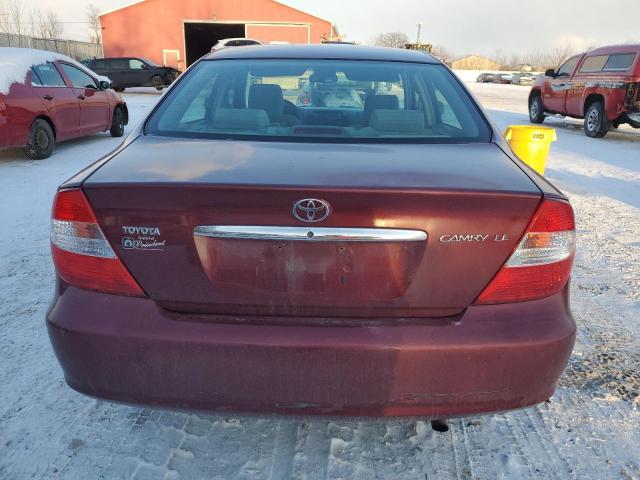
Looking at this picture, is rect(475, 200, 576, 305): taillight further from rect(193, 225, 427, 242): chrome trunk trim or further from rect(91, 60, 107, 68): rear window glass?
rect(91, 60, 107, 68): rear window glass

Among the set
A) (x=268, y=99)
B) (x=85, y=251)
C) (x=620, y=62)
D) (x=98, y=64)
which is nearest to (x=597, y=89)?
(x=620, y=62)

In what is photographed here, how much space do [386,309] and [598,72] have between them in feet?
39.9

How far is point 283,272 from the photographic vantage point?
5.11 feet

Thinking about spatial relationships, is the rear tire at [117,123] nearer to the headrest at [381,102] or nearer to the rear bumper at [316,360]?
the headrest at [381,102]

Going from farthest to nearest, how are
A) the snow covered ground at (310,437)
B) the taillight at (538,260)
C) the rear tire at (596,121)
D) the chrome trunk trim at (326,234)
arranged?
1. the rear tire at (596,121)
2. the snow covered ground at (310,437)
3. the taillight at (538,260)
4. the chrome trunk trim at (326,234)

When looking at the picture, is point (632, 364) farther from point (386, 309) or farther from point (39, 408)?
point (39, 408)

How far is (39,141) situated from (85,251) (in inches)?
271

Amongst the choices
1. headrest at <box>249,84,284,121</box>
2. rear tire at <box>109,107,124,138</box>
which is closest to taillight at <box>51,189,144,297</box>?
headrest at <box>249,84,284,121</box>

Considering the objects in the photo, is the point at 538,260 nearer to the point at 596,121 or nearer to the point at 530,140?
the point at 530,140

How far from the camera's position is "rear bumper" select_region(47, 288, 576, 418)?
1573 mm

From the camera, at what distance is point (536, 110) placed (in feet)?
46.6

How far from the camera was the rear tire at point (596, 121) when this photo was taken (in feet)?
36.3

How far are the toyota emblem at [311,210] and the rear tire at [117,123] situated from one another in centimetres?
941

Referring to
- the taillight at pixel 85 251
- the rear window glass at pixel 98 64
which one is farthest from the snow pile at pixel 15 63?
the rear window glass at pixel 98 64
